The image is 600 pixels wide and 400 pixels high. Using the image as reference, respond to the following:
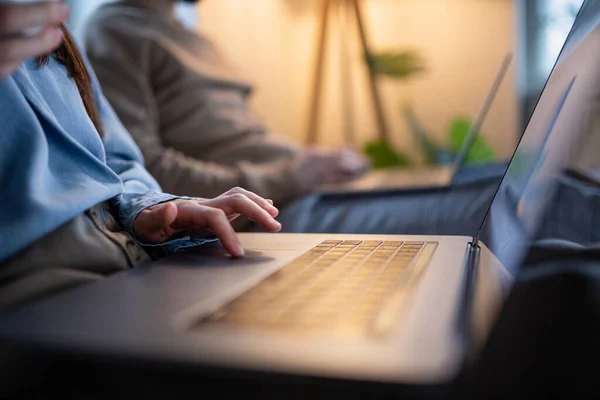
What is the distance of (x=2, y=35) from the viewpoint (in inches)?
10.9

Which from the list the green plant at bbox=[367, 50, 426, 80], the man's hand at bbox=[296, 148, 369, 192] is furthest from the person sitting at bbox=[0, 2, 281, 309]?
the green plant at bbox=[367, 50, 426, 80]

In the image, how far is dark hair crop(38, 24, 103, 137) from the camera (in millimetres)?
410

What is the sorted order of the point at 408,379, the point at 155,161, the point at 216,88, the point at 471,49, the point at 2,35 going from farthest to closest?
the point at 471,49 < the point at 216,88 < the point at 155,161 < the point at 2,35 < the point at 408,379

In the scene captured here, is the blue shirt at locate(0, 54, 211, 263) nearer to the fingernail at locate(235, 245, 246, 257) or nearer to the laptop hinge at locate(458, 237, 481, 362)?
the fingernail at locate(235, 245, 246, 257)

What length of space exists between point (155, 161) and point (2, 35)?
40cm

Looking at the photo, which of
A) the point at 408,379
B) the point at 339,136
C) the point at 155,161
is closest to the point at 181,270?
the point at 408,379

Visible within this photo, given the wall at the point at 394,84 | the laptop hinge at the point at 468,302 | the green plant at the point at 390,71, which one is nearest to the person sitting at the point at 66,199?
the laptop hinge at the point at 468,302

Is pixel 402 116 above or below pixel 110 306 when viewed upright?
below

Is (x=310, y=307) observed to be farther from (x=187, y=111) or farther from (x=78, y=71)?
(x=187, y=111)

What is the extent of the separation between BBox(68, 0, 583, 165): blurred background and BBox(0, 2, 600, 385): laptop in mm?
798

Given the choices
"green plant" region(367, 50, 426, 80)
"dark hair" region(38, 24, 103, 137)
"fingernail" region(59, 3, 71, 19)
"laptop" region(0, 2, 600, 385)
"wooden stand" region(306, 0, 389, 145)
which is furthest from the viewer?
"green plant" region(367, 50, 426, 80)

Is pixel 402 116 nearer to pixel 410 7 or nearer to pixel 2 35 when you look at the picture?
pixel 410 7

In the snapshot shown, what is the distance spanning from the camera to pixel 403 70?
2.30m

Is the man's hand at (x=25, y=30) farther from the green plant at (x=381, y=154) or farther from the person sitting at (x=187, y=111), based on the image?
the green plant at (x=381, y=154)
